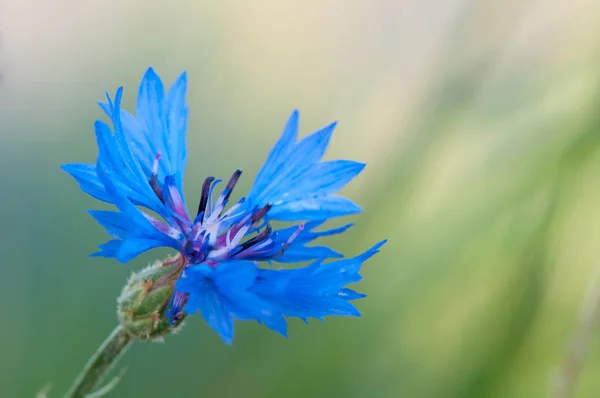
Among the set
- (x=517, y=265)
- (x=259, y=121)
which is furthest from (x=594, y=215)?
(x=259, y=121)

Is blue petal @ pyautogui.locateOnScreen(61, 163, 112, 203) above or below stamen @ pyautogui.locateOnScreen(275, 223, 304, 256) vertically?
below

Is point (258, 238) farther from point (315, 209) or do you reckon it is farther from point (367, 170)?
point (367, 170)

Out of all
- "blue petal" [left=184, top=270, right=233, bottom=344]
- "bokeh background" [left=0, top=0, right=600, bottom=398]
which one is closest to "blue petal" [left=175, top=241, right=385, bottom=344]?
"blue petal" [left=184, top=270, right=233, bottom=344]

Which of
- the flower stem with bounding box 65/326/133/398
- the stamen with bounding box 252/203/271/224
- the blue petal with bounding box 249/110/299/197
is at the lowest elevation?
the flower stem with bounding box 65/326/133/398

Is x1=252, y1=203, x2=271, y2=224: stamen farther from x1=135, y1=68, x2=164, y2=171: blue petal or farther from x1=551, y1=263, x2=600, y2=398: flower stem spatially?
x1=551, y1=263, x2=600, y2=398: flower stem

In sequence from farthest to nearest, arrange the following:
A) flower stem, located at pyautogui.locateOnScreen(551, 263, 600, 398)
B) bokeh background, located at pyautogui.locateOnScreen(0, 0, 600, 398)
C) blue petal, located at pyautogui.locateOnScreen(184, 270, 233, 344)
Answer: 1. bokeh background, located at pyautogui.locateOnScreen(0, 0, 600, 398)
2. flower stem, located at pyautogui.locateOnScreen(551, 263, 600, 398)
3. blue petal, located at pyautogui.locateOnScreen(184, 270, 233, 344)

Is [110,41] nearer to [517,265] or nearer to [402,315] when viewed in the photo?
[402,315]

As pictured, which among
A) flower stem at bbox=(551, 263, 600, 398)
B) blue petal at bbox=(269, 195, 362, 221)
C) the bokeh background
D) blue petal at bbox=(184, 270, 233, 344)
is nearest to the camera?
blue petal at bbox=(184, 270, 233, 344)
